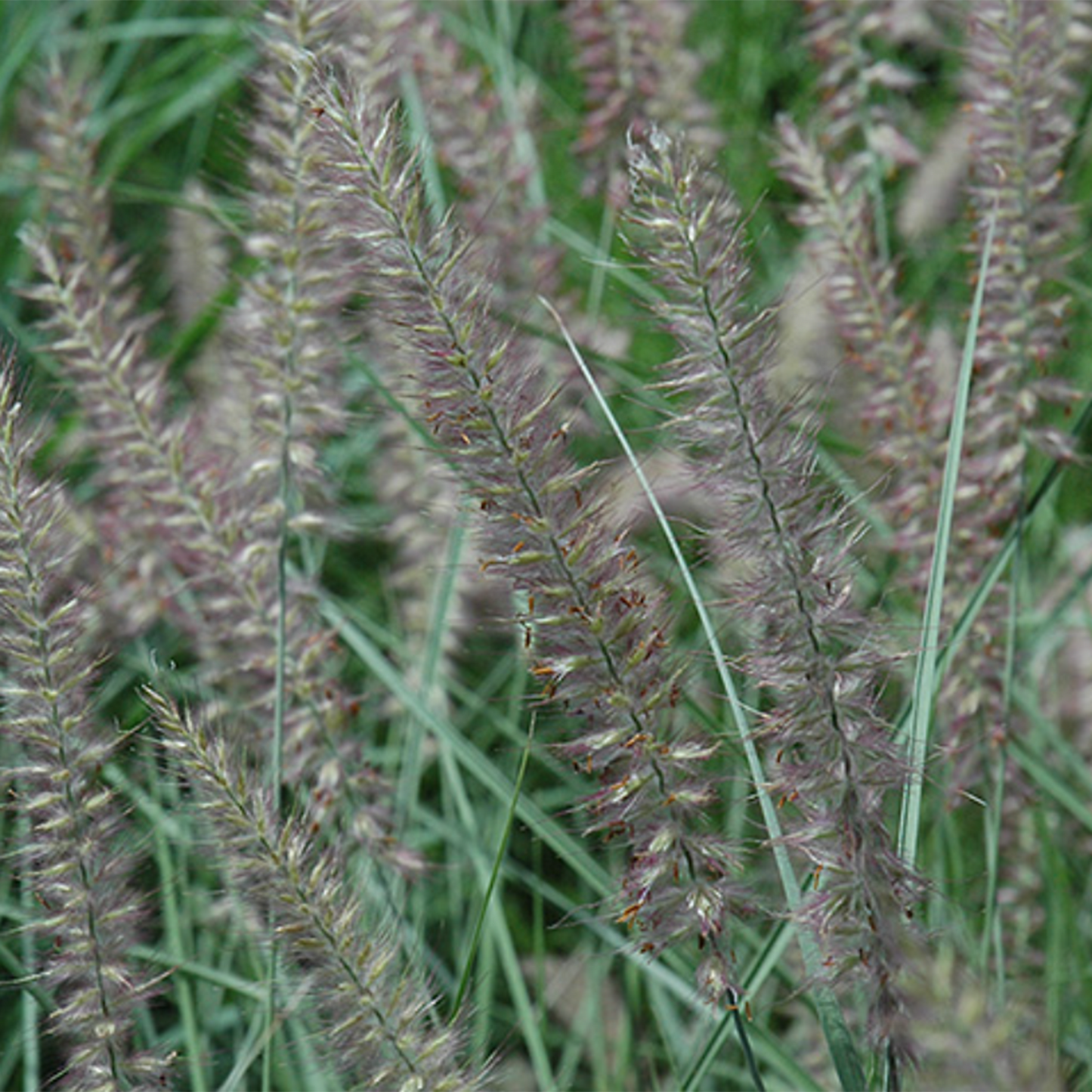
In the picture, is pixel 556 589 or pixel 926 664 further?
pixel 926 664

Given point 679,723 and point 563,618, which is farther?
point 679,723

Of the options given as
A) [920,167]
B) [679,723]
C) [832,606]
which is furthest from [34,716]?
[920,167]

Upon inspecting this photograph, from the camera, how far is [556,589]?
1189 millimetres

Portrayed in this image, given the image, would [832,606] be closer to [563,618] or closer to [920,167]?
[563,618]

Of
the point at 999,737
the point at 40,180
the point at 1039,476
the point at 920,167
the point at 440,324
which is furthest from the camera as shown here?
the point at 920,167

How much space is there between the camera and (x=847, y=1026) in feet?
4.38

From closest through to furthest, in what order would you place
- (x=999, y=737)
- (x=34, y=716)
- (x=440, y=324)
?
(x=440, y=324)
(x=34, y=716)
(x=999, y=737)

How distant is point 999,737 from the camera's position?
1.75 m

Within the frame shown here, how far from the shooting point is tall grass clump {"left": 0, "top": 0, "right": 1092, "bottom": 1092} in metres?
1.21

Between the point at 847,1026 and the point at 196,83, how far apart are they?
2800mm

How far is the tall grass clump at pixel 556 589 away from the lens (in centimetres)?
121

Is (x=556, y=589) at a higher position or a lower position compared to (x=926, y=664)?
higher

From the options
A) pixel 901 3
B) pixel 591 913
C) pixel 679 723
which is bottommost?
pixel 591 913

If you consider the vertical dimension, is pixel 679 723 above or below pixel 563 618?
below
